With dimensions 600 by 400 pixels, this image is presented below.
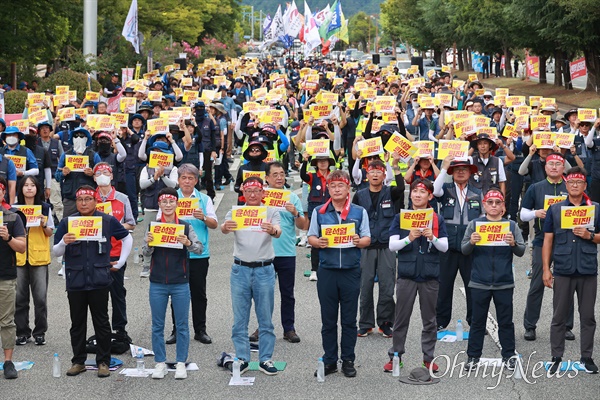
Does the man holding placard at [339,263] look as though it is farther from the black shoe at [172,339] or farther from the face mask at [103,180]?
the face mask at [103,180]

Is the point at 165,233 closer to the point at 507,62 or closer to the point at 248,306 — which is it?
the point at 248,306

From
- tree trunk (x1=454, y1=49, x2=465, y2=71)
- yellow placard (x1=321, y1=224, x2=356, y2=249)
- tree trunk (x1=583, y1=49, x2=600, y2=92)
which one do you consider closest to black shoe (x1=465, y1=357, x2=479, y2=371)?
yellow placard (x1=321, y1=224, x2=356, y2=249)

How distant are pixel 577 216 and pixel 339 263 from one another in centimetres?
230

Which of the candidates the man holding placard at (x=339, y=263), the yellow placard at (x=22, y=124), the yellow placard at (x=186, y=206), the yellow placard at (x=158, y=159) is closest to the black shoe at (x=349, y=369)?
the man holding placard at (x=339, y=263)

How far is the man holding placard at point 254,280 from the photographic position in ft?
33.9

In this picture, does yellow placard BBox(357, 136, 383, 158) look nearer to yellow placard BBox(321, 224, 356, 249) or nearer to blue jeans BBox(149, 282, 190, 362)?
yellow placard BBox(321, 224, 356, 249)

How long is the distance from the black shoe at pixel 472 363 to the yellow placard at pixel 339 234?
1617 millimetres

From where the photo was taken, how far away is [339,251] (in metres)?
10.2

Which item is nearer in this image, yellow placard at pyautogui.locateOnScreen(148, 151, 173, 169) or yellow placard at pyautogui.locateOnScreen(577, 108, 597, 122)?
yellow placard at pyautogui.locateOnScreen(148, 151, 173, 169)

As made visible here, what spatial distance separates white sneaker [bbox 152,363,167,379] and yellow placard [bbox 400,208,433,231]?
8.56 ft

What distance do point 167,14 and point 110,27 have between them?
8324 millimetres

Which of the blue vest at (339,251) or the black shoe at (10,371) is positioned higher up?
the blue vest at (339,251)

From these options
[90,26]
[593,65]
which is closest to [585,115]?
[90,26]

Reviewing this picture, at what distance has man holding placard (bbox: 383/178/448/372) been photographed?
1020 cm
